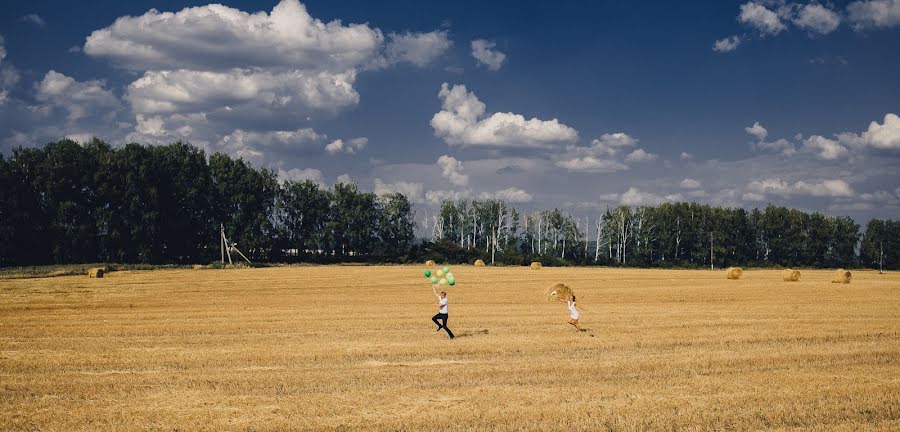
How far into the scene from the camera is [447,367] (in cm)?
1733

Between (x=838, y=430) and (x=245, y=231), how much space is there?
303ft

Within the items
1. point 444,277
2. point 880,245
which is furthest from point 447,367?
point 880,245

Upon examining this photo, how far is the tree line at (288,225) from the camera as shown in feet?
252

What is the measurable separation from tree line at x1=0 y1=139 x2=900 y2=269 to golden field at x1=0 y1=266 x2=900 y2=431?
50454 millimetres

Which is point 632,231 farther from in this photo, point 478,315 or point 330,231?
point 478,315

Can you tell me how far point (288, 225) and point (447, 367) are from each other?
95.4m

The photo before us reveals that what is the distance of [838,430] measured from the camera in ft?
37.4

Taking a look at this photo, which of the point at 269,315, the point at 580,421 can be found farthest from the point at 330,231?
the point at 580,421

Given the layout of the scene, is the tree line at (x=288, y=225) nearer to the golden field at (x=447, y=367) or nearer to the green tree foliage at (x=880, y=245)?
the green tree foliage at (x=880, y=245)

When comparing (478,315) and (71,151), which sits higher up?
(71,151)

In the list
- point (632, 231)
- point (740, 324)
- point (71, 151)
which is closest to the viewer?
point (740, 324)

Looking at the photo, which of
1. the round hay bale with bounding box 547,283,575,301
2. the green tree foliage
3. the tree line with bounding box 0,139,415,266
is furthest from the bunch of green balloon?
the green tree foliage

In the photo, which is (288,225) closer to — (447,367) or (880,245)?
(447,367)

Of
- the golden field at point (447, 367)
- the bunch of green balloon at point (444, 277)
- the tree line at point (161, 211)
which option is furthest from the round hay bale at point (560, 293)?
the tree line at point (161, 211)
